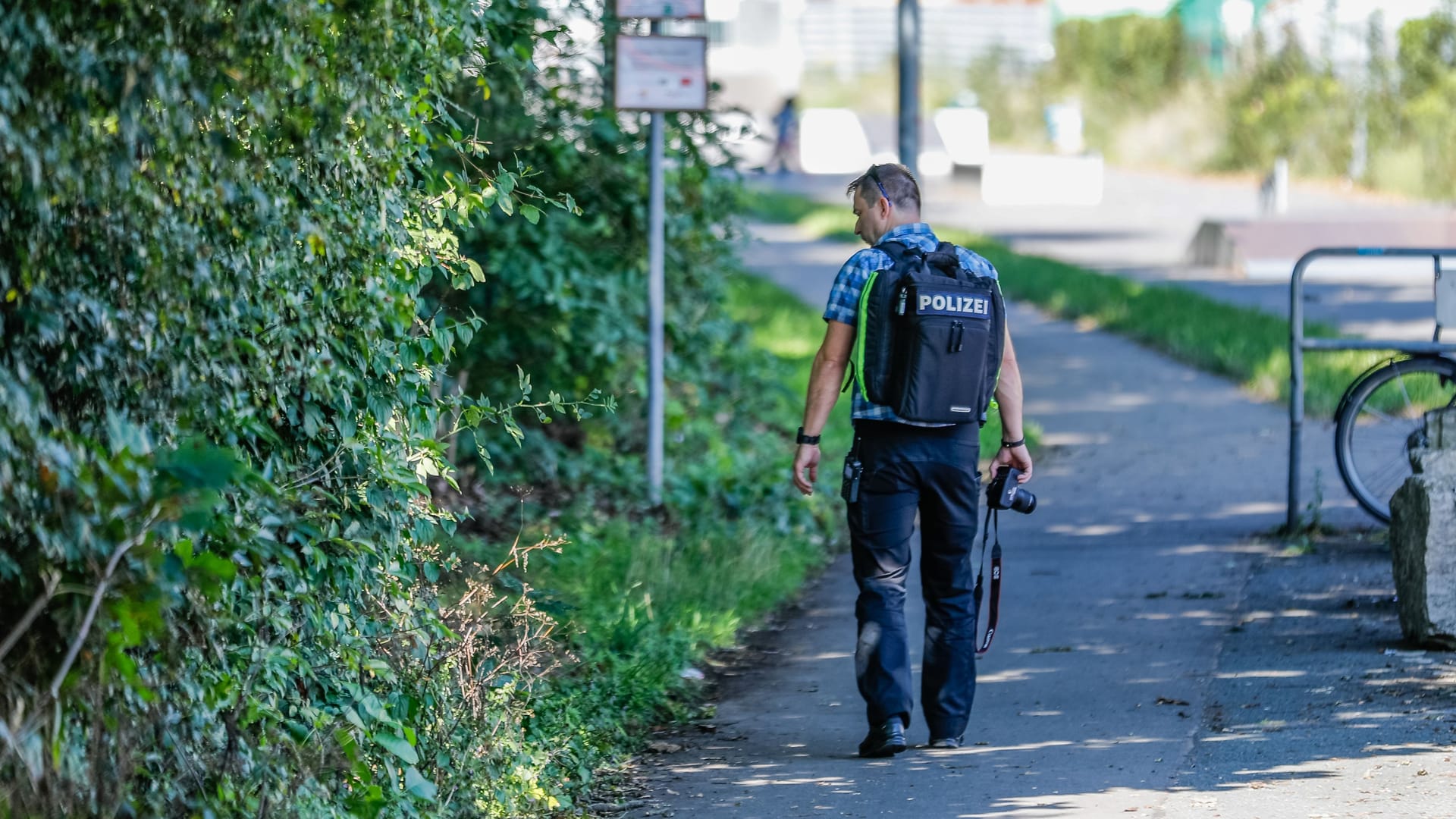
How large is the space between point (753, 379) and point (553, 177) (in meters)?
2.88

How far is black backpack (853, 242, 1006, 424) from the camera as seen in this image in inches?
201

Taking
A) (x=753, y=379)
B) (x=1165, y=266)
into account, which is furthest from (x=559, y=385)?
(x=1165, y=266)

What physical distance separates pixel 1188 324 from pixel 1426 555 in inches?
334

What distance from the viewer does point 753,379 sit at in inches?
444

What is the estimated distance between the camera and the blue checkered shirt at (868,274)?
5215 millimetres

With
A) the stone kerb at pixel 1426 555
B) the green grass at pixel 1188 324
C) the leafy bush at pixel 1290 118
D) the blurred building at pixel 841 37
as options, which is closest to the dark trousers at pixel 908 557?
the stone kerb at pixel 1426 555

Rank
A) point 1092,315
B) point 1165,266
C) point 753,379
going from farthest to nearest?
1. point 1165,266
2. point 1092,315
3. point 753,379

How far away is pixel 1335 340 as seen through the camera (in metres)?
7.91

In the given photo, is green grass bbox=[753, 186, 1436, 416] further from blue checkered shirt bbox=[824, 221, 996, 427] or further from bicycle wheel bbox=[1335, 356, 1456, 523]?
blue checkered shirt bbox=[824, 221, 996, 427]

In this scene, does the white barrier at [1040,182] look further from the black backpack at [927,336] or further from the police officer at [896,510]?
the black backpack at [927,336]

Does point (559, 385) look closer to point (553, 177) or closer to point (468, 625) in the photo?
point (553, 177)

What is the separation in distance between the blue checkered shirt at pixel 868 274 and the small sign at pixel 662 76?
3038mm

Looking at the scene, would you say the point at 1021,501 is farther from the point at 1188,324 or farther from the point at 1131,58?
the point at 1131,58

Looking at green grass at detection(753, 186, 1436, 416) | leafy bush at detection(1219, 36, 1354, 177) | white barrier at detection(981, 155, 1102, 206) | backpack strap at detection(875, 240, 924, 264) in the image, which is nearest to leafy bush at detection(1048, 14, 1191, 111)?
leafy bush at detection(1219, 36, 1354, 177)
